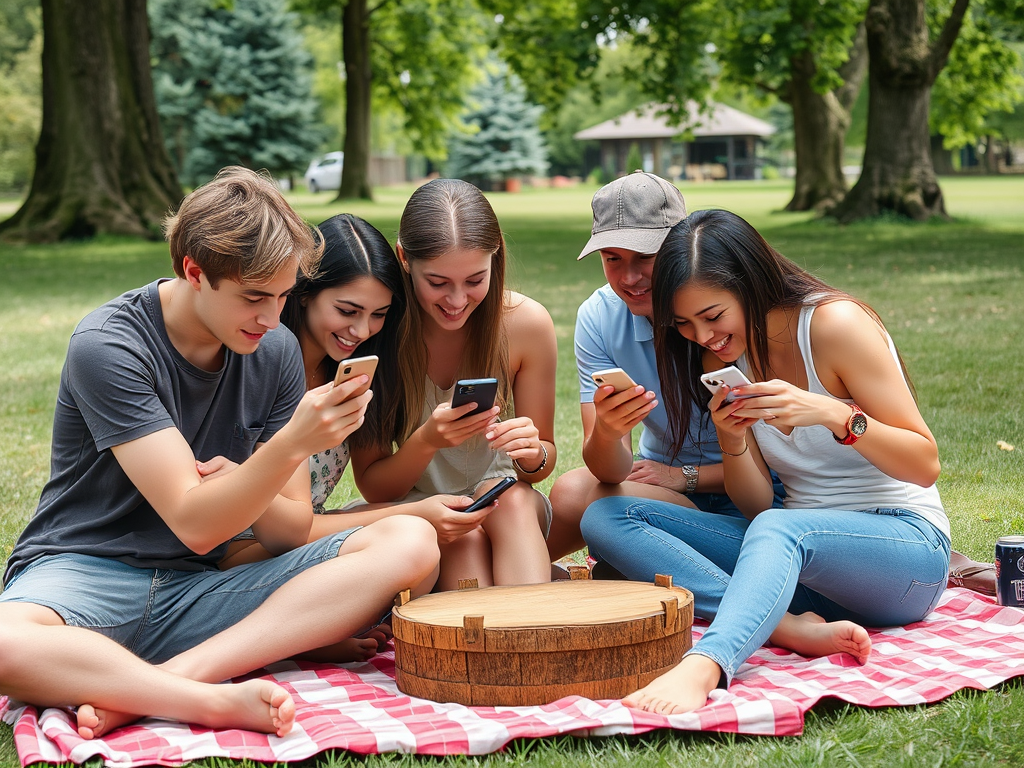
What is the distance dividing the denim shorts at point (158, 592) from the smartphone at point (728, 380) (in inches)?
43.5

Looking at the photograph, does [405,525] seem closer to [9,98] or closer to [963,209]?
[963,209]

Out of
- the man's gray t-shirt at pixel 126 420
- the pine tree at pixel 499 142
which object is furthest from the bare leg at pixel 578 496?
the pine tree at pixel 499 142

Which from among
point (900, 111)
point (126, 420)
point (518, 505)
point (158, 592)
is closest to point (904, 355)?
point (518, 505)

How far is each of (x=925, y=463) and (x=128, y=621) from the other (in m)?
2.23

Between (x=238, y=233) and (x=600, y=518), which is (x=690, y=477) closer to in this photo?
(x=600, y=518)

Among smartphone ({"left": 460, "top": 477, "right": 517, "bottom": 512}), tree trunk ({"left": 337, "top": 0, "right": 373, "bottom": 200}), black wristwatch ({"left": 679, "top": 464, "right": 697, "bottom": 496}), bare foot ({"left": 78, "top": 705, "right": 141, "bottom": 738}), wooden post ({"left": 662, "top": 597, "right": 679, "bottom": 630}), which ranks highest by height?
tree trunk ({"left": 337, "top": 0, "right": 373, "bottom": 200})

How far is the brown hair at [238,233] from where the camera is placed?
9.30 ft

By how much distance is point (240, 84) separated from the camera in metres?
39.8

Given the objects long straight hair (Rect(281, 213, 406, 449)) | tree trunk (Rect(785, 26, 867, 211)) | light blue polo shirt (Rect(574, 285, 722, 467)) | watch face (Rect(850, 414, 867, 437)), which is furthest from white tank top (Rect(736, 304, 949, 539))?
tree trunk (Rect(785, 26, 867, 211))

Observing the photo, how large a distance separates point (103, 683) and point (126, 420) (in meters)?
0.65

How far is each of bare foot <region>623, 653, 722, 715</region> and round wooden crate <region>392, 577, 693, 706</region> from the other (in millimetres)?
88

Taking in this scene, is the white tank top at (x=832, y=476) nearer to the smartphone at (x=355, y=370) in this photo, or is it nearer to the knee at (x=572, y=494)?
the knee at (x=572, y=494)

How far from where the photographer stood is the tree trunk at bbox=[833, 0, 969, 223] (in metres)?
16.5

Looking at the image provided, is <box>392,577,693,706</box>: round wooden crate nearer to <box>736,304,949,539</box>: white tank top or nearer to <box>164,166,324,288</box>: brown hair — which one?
<box>736,304,949,539</box>: white tank top
